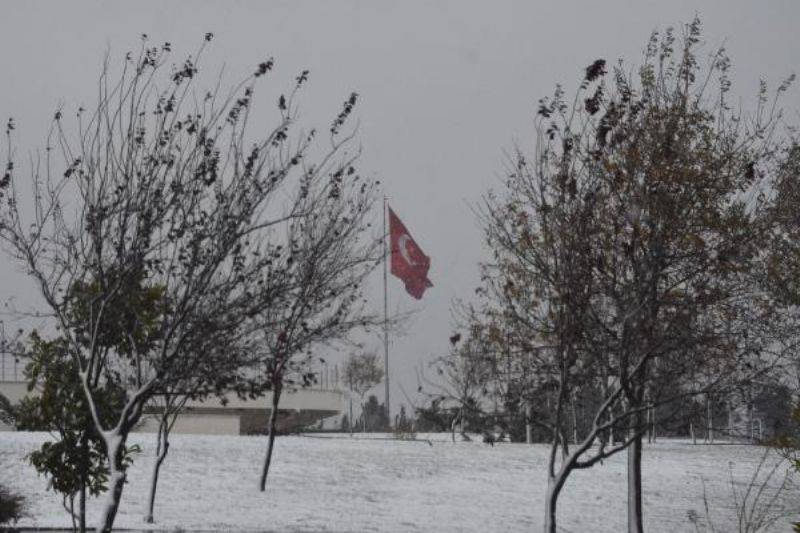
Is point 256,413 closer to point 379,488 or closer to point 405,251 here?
point 405,251

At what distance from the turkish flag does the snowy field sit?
31.3 feet

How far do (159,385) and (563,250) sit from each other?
4845 millimetres

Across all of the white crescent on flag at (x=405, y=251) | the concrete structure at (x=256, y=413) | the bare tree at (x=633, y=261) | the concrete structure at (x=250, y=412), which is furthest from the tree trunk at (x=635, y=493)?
the concrete structure at (x=256, y=413)

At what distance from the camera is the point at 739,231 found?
52.9 ft

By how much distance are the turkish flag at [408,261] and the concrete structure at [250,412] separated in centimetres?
1637

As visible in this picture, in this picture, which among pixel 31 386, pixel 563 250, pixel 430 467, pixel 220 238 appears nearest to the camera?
pixel 220 238

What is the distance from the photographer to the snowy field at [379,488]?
1952 centimetres

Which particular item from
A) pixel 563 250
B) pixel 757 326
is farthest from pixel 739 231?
pixel 563 250

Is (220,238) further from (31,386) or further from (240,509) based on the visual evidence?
(240,509)

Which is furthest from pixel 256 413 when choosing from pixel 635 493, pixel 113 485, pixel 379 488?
pixel 113 485

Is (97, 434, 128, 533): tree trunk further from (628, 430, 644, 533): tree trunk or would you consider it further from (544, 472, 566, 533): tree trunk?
(628, 430, 644, 533): tree trunk

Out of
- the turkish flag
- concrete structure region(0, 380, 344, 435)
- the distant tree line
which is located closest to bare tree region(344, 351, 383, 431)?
concrete structure region(0, 380, 344, 435)

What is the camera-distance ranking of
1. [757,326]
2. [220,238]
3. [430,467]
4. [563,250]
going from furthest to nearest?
[430,467] → [757,326] → [563,250] → [220,238]

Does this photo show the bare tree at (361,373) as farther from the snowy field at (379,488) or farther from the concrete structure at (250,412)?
the snowy field at (379,488)
